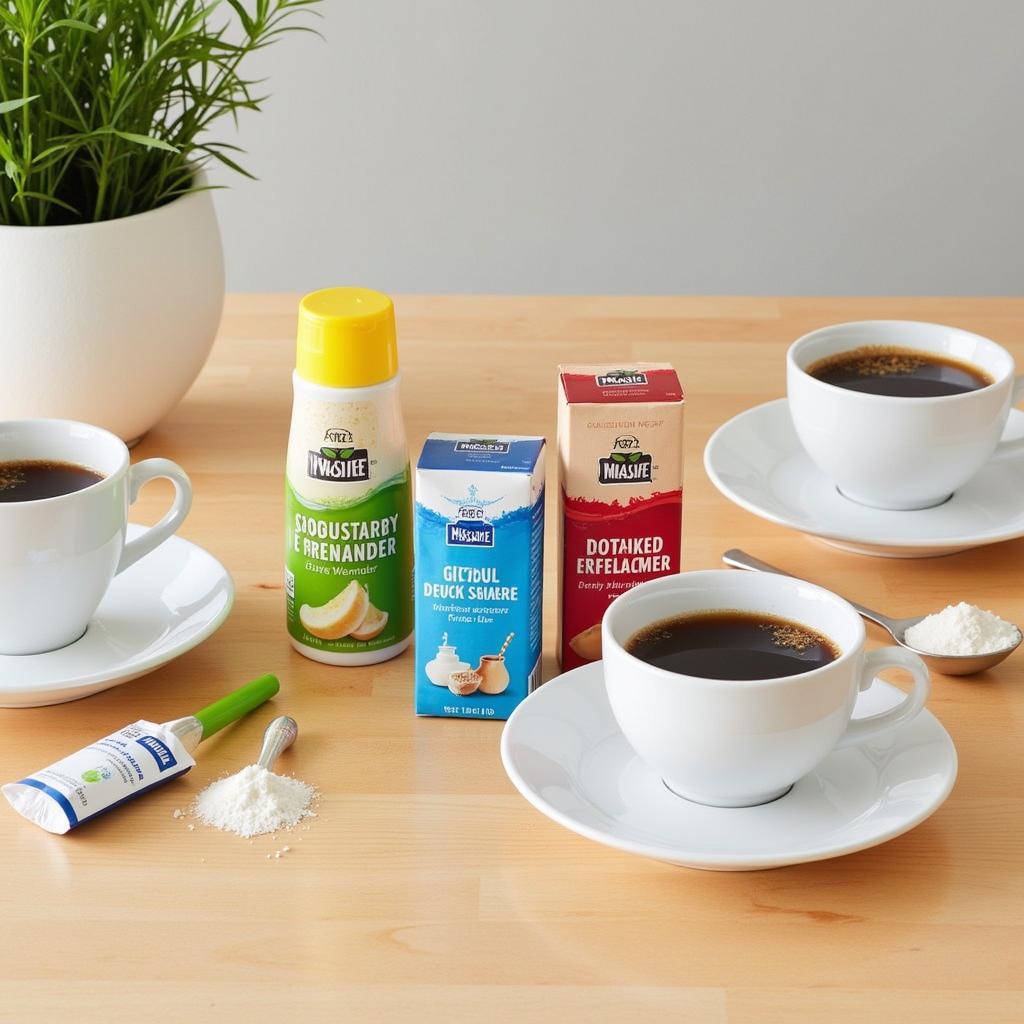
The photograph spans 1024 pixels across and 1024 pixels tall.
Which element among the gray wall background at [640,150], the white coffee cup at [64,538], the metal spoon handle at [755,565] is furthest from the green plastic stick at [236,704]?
the gray wall background at [640,150]

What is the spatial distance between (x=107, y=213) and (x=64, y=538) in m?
0.41

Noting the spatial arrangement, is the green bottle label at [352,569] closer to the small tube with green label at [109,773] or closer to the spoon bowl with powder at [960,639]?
the small tube with green label at [109,773]

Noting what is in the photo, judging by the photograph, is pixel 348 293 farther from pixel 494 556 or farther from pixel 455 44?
pixel 455 44

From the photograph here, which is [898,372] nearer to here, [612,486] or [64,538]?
[612,486]

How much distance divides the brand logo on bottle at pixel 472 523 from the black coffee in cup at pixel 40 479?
244 mm

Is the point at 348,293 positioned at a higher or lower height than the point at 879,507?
higher

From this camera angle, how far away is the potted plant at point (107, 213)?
108 cm

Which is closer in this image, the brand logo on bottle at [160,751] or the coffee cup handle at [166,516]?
the brand logo on bottle at [160,751]

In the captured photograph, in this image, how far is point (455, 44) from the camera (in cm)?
301

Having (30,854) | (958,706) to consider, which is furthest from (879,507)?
(30,854)

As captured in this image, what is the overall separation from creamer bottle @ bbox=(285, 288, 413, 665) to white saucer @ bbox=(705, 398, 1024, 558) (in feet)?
0.96

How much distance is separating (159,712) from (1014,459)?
70 centimetres

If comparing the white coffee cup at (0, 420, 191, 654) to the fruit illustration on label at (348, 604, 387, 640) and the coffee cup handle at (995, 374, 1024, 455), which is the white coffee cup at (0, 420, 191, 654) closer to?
the fruit illustration on label at (348, 604, 387, 640)

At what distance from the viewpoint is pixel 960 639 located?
3.01 ft
